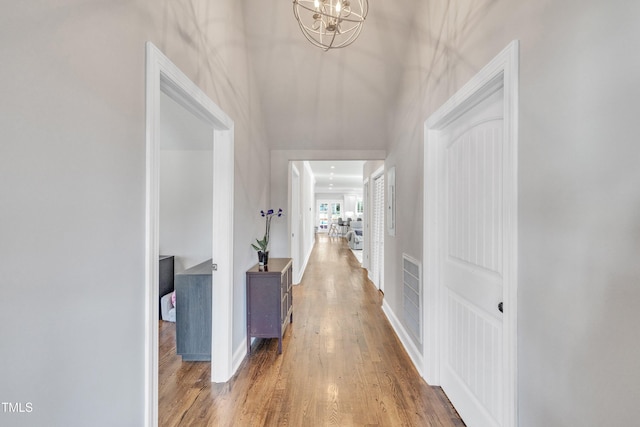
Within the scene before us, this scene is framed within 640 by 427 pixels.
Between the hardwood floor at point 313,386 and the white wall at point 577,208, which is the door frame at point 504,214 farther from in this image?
the hardwood floor at point 313,386

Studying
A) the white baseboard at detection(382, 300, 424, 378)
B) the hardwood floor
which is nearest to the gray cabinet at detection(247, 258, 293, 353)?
the hardwood floor

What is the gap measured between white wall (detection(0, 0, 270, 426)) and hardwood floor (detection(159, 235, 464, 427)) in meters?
0.95

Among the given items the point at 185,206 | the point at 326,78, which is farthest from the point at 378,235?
the point at 185,206

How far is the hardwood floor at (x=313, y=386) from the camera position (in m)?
1.91

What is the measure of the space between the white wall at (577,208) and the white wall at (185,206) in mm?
3767

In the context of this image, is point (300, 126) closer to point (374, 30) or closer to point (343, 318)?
point (374, 30)

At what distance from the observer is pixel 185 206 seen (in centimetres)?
416

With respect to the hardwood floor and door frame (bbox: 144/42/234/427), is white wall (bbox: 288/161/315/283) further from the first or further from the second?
door frame (bbox: 144/42/234/427)

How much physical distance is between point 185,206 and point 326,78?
8.71 feet

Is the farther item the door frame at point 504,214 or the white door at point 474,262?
the white door at point 474,262

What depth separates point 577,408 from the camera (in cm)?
96

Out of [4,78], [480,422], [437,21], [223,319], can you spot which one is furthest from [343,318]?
[4,78]

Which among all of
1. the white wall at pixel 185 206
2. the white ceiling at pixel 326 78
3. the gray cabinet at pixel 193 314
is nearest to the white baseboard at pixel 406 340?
the gray cabinet at pixel 193 314

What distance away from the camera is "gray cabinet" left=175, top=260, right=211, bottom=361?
2561mm
